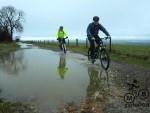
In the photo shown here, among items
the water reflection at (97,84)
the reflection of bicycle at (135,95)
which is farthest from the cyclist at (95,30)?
the reflection of bicycle at (135,95)

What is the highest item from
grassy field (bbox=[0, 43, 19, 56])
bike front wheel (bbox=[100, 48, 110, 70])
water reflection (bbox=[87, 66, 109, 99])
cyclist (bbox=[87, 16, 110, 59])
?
cyclist (bbox=[87, 16, 110, 59])

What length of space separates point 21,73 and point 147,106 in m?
6.96

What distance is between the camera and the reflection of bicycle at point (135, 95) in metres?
8.83

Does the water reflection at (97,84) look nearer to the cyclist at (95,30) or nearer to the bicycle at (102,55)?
the bicycle at (102,55)

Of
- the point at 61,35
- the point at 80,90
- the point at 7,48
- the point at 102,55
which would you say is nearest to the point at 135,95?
the point at 80,90

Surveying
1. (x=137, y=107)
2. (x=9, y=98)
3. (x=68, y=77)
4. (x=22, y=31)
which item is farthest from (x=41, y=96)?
(x=22, y=31)

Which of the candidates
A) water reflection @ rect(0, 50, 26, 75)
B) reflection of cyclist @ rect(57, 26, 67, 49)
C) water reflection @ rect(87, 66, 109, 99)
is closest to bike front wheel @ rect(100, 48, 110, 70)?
water reflection @ rect(87, 66, 109, 99)

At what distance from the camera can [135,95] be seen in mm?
9156

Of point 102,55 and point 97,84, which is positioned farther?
point 102,55

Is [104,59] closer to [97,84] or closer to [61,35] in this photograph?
[97,84]

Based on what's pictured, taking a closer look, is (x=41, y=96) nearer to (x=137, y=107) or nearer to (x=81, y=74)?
(x=137, y=107)

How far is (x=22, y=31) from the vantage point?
371ft

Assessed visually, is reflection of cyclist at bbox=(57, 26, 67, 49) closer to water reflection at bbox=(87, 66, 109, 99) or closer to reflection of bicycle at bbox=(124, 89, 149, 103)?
water reflection at bbox=(87, 66, 109, 99)

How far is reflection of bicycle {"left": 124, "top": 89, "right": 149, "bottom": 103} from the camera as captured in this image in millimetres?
8828
